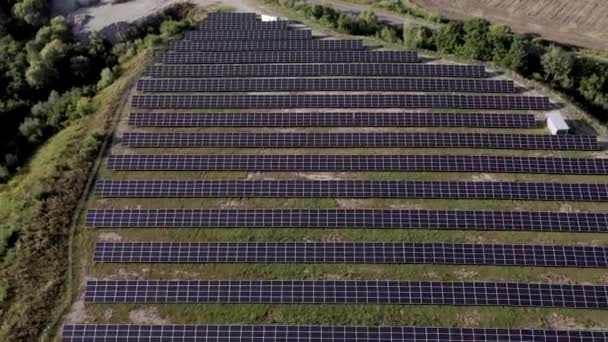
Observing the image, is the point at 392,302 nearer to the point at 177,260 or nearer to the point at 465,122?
the point at 177,260

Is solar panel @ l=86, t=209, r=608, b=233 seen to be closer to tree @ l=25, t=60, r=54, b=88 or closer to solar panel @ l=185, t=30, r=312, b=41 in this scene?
tree @ l=25, t=60, r=54, b=88

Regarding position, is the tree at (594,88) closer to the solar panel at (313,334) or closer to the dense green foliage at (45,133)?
the solar panel at (313,334)

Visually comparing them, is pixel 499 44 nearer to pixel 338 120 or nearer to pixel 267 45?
pixel 338 120

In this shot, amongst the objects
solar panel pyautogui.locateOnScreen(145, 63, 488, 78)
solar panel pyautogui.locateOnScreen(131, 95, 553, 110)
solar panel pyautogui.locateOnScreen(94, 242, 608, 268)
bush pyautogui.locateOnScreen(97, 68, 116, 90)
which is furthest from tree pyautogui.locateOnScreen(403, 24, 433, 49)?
bush pyautogui.locateOnScreen(97, 68, 116, 90)

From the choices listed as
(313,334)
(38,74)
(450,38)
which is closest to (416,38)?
(450,38)

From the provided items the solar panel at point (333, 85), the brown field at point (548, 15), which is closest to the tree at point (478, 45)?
the solar panel at point (333, 85)

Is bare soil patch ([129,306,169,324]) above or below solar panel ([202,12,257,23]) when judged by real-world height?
below
